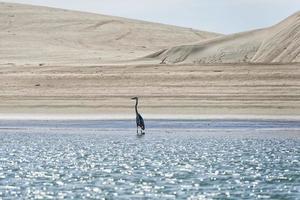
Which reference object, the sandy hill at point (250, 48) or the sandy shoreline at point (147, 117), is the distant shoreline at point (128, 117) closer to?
the sandy shoreline at point (147, 117)

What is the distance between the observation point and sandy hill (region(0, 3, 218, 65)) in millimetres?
78500

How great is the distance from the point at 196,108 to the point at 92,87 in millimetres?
7758

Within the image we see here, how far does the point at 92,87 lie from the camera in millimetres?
46188

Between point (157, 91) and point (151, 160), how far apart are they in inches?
702

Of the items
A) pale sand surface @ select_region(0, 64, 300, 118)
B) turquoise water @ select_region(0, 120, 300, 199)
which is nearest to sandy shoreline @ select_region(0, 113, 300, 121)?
pale sand surface @ select_region(0, 64, 300, 118)

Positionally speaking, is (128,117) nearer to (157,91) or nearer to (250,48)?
(157,91)

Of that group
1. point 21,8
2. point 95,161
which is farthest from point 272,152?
point 21,8

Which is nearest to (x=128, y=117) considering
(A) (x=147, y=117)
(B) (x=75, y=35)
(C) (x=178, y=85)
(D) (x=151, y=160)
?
(A) (x=147, y=117)

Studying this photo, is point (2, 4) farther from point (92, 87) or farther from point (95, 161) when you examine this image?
point (95, 161)

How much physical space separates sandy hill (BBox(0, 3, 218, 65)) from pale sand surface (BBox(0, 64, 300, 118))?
21.3 meters

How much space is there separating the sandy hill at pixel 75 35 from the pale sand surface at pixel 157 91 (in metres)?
21.3

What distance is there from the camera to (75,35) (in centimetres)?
9381

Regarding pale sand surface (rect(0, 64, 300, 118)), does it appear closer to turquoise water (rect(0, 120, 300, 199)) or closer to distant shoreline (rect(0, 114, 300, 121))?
distant shoreline (rect(0, 114, 300, 121))

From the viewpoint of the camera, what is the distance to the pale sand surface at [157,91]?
132ft
